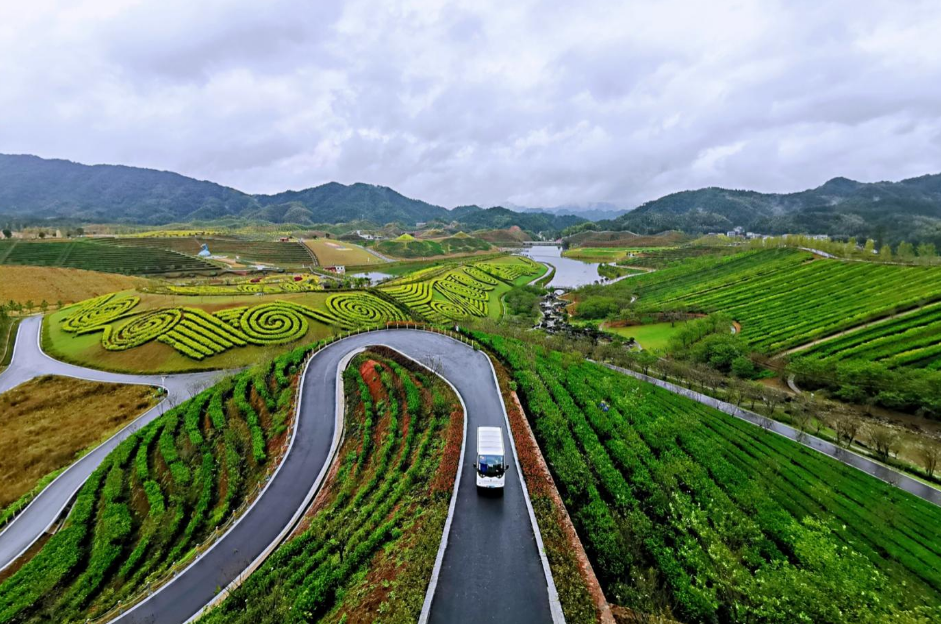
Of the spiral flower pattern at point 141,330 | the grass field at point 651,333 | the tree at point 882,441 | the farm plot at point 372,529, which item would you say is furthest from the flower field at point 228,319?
the tree at point 882,441

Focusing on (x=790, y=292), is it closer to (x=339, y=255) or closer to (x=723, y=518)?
(x=723, y=518)

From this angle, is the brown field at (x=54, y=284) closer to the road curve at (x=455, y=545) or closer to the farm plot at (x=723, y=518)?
the road curve at (x=455, y=545)

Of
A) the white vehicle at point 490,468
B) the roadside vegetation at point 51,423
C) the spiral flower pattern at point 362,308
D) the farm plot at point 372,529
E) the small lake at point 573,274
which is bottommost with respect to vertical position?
the roadside vegetation at point 51,423

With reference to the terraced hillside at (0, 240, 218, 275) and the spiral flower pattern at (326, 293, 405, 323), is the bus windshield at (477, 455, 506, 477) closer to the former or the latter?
the spiral flower pattern at (326, 293, 405, 323)

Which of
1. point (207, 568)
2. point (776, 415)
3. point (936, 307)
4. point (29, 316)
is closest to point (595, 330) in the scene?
point (776, 415)

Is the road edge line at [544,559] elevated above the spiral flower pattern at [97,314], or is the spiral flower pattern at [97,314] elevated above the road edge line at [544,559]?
the spiral flower pattern at [97,314]

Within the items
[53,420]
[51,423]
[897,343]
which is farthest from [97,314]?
[897,343]
